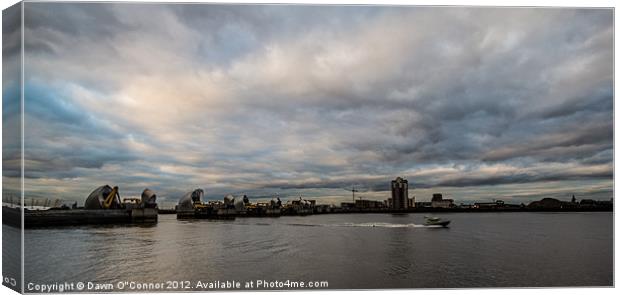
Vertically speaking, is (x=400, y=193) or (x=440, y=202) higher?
(x=400, y=193)

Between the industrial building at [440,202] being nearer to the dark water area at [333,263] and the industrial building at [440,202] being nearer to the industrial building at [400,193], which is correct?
the industrial building at [400,193]

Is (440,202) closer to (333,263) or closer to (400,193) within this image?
(400,193)

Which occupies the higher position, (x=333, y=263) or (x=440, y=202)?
(x=440, y=202)

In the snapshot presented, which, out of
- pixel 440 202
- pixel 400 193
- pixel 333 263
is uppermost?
pixel 400 193

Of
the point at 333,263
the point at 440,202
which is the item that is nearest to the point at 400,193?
the point at 440,202

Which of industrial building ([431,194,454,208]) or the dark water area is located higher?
industrial building ([431,194,454,208])

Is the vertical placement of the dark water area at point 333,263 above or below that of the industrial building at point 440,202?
below

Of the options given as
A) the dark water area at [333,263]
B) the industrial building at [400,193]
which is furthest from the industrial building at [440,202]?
the dark water area at [333,263]

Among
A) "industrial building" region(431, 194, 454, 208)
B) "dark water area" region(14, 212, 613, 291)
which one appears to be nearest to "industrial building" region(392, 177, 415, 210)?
"industrial building" region(431, 194, 454, 208)

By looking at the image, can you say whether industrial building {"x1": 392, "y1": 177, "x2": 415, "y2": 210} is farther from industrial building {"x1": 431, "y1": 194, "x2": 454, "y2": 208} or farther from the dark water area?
the dark water area

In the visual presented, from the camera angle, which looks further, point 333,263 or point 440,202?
point 440,202

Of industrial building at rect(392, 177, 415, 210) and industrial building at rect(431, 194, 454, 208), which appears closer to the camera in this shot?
industrial building at rect(392, 177, 415, 210)

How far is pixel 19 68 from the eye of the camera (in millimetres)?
6699

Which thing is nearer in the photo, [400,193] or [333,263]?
[333,263]
